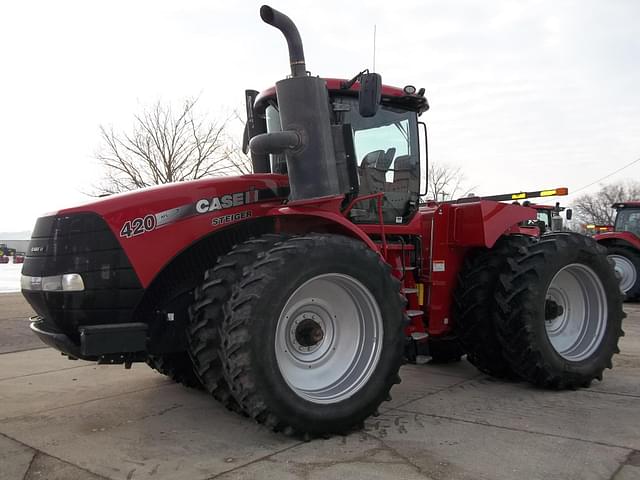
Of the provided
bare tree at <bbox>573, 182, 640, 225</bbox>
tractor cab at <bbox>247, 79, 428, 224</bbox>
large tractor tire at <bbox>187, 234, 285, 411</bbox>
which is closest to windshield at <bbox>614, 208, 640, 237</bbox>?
tractor cab at <bbox>247, 79, 428, 224</bbox>

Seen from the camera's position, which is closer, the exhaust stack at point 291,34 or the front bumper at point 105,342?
the front bumper at point 105,342

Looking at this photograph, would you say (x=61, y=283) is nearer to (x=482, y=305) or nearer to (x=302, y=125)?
(x=302, y=125)

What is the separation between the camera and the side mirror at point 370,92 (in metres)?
4.16

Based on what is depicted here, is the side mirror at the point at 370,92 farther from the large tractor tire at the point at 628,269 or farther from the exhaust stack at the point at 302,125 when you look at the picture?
the large tractor tire at the point at 628,269

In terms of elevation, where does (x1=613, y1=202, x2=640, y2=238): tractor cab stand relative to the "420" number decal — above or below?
above

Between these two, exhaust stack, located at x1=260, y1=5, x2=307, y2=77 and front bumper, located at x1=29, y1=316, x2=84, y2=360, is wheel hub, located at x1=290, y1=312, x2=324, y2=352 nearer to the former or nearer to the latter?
front bumper, located at x1=29, y1=316, x2=84, y2=360

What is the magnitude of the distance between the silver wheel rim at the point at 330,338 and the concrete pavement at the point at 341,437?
0.38 m

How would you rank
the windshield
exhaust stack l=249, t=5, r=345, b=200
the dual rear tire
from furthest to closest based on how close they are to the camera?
the windshield < the dual rear tire < exhaust stack l=249, t=5, r=345, b=200

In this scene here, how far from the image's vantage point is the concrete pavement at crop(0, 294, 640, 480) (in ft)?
10.9

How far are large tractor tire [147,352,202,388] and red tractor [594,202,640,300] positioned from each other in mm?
11625

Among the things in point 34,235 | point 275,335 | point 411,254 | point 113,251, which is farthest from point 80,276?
point 411,254

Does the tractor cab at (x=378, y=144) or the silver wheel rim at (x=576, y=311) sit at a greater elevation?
the tractor cab at (x=378, y=144)

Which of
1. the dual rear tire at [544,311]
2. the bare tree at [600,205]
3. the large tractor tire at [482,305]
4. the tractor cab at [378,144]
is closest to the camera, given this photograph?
the tractor cab at [378,144]

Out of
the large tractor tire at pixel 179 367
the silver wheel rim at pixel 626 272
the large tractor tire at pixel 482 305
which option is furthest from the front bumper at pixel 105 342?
the silver wheel rim at pixel 626 272
